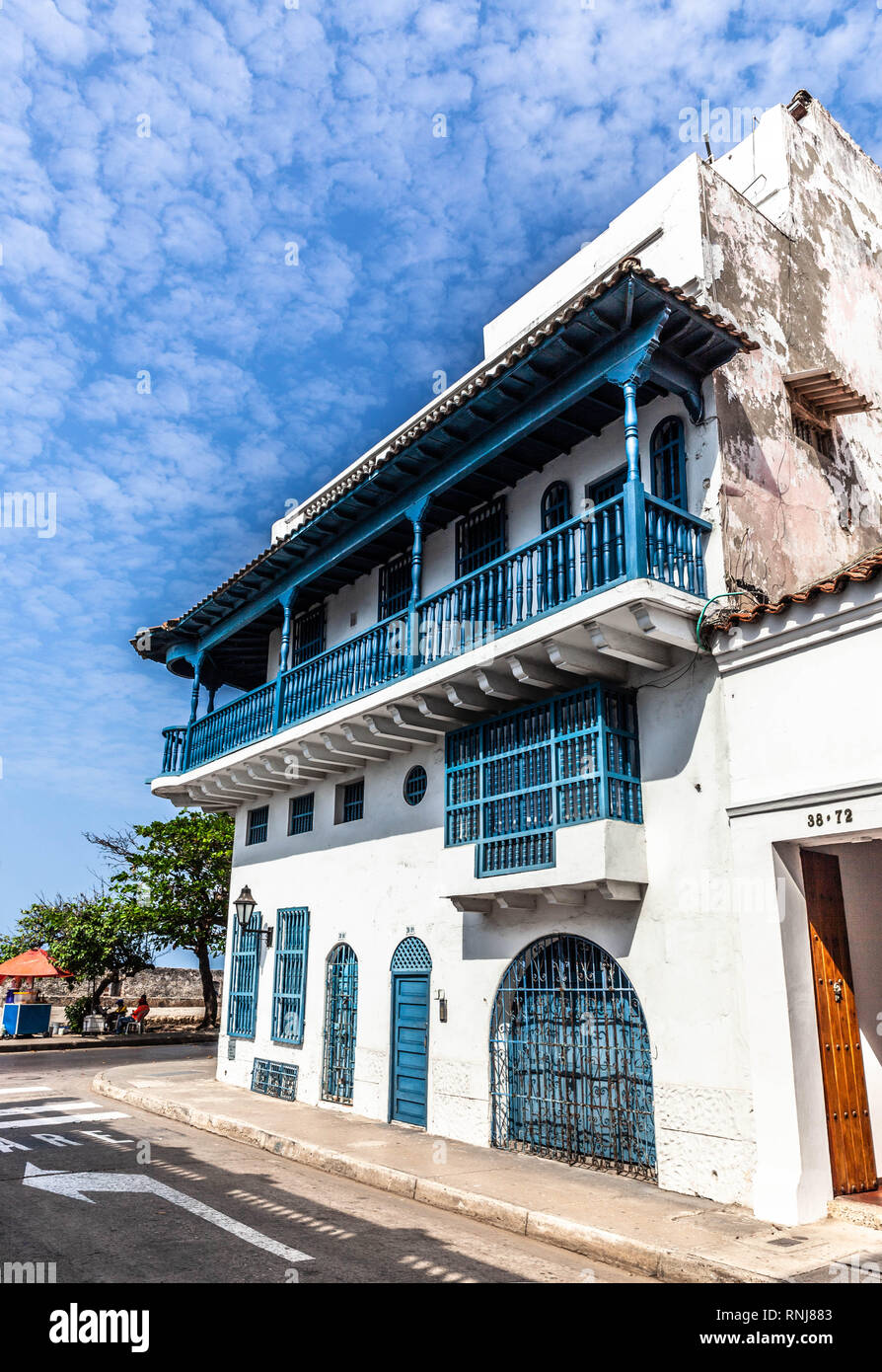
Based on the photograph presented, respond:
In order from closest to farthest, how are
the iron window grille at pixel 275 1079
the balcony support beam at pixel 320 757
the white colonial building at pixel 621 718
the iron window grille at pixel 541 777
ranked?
the white colonial building at pixel 621 718 < the iron window grille at pixel 541 777 < the balcony support beam at pixel 320 757 < the iron window grille at pixel 275 1079


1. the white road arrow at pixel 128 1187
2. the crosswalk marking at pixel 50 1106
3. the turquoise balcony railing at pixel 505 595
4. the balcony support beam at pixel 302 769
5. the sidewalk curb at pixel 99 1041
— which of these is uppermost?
the turquoise balcony railing at pixel 505 595

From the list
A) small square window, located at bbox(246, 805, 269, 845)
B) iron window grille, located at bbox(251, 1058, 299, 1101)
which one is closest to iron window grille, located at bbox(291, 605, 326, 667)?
small square window, located at bbox(246, 805, 269, 845)

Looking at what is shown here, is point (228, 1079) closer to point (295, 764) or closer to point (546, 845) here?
point (295, 764)

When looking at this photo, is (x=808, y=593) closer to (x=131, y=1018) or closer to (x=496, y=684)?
(x=496, y=684)

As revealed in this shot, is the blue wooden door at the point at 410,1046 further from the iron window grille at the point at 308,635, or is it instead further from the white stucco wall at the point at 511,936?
the iron window grille at the point at 308,635

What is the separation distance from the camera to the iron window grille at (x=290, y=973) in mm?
13977

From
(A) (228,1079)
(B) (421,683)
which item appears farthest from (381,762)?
(A) (228,1079)

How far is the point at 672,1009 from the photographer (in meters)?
8.20

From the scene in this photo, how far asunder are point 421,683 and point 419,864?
2.74 metres

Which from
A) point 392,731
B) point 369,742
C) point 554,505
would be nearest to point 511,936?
point 392,731

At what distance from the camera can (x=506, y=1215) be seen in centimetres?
725

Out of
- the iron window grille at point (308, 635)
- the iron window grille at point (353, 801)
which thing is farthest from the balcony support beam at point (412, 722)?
the iron window grille at point (308, 635)

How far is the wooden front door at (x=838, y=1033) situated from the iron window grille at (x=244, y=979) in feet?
33.3

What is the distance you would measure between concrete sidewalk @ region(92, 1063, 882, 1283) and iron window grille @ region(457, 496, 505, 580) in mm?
6589
